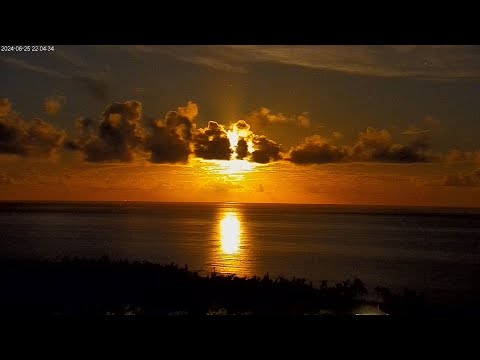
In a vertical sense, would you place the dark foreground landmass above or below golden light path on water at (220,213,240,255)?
above

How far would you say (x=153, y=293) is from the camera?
4719 millimetres

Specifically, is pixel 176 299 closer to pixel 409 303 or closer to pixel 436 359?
pixel 436 359

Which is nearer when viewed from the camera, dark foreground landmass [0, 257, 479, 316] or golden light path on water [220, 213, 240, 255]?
dark foreground landmass [0, 257, 479, 316]

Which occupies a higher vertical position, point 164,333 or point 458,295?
point 164,333

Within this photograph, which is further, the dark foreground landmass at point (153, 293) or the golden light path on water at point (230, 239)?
the golden light path on water at point (230, 239)

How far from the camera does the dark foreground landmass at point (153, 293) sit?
4344 mm

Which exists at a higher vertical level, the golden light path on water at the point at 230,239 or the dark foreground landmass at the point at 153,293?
the dark foreground landmass at the point at 153,293

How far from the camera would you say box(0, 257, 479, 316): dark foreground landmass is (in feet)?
14.3

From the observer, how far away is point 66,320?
3.33 m

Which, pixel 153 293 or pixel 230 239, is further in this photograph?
pixel 230 239

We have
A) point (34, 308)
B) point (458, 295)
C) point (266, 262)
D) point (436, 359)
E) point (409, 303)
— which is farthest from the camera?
point (266, 262)

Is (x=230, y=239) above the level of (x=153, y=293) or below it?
below

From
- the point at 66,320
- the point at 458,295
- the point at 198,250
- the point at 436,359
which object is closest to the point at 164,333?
the point at 66,320

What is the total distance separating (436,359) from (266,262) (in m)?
16.2
